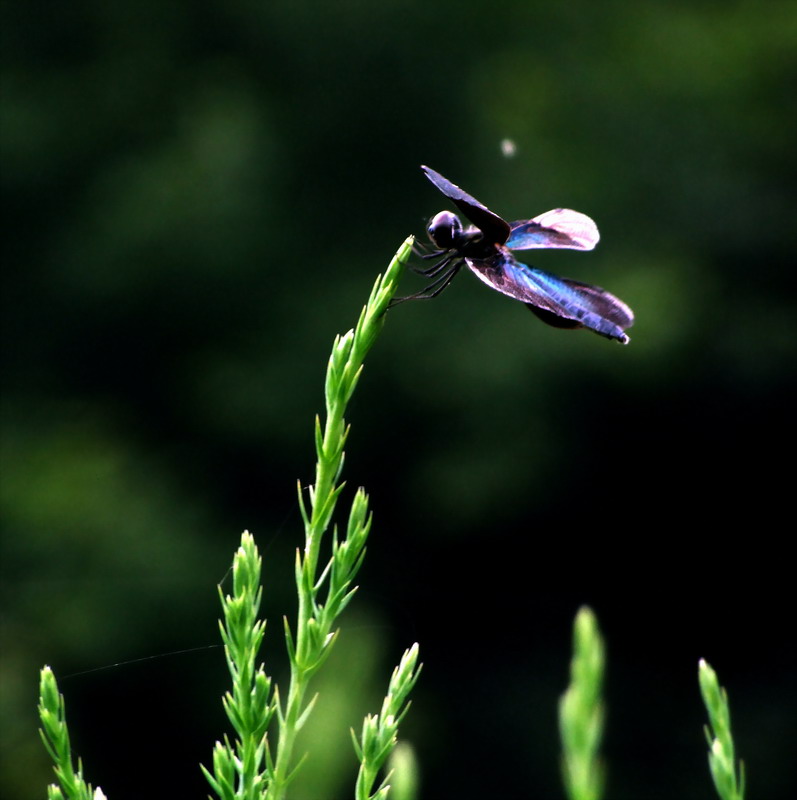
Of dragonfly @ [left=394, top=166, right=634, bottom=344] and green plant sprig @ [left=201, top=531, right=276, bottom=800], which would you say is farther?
dragonfly @ [left=394, top=166, right=634, bottom=344]

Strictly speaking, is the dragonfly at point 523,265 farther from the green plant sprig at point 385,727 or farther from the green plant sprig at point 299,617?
the green plant sprig at point 385,727

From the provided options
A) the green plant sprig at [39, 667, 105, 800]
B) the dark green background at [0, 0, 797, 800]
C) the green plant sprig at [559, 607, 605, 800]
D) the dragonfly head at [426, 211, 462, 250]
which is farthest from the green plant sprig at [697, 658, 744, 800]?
the dark green background at [0, 0, 797, 800]

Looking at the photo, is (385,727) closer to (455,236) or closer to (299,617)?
(299,617)

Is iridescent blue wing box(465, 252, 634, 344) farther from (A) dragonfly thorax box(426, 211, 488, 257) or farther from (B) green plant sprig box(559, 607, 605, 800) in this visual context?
(B) green plant sprig box(559, 607, 605, 800)

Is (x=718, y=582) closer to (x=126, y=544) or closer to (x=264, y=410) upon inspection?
(x=264, y=410)

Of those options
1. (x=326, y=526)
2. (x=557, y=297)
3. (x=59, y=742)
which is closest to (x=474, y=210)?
(x=557, y=297)

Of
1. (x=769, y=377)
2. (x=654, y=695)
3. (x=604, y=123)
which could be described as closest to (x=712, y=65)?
(x=604, y=123)
